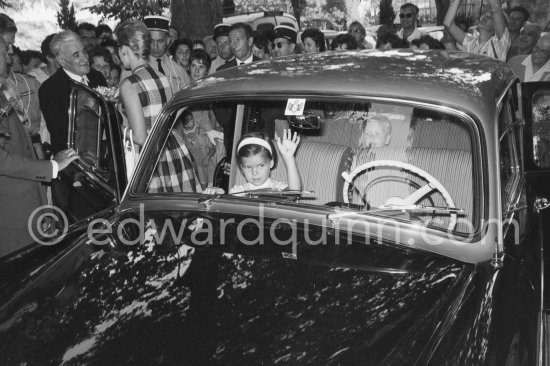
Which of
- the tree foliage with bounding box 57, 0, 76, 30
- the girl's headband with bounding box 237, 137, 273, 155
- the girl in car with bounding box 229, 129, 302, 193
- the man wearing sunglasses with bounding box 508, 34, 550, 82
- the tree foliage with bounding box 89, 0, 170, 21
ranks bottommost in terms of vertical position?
the girl in car with bounding box 229, 129, 302, 193

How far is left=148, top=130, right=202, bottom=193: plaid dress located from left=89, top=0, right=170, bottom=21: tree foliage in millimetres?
18173

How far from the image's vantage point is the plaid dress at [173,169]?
3.48m

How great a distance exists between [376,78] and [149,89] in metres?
2.29

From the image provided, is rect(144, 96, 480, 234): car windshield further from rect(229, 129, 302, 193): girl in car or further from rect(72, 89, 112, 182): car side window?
rect(72, 89, 112, 182): car side window

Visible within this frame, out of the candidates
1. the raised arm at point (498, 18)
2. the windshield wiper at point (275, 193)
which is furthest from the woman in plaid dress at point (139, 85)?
the raised arm at point (498, 18)

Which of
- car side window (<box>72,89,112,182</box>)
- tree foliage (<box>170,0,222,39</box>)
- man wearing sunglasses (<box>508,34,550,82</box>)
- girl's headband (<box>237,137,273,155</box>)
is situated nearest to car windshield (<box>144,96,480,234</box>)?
girl's headband (<box>237,137,273,155</box>)

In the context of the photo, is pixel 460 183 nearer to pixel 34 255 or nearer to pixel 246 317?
pixel 246 317

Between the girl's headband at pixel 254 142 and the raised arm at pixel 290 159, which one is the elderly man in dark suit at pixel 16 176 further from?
the raised arm at pixel 290 159

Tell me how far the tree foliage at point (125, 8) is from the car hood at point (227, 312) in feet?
64.5

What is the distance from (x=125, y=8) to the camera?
72.2 feet

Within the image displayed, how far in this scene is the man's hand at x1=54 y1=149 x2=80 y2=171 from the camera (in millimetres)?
4008

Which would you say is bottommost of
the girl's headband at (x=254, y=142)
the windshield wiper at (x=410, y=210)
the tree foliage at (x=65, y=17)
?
the windshield wiper at (x=410, y=210)

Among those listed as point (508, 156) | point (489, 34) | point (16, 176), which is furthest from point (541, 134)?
point (16, 176)

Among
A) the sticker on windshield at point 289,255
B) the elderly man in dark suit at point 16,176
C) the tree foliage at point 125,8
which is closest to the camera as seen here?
the sticker on windshield at point 289,255
